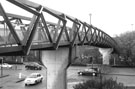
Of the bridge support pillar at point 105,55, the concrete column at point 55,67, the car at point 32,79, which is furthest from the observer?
the bridge support pillar at point 105,55

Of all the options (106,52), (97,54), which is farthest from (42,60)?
(97,54)

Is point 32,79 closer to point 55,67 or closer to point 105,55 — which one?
point 55,67

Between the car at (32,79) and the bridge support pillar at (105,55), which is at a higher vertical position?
the bridge support pillar at (105,55)

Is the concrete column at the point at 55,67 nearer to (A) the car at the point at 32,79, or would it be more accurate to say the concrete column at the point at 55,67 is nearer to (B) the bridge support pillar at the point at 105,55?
(A) the car at the point at 32,79

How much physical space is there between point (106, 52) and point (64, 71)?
35.8 metres

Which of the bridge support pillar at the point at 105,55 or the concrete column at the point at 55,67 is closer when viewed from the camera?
the concrete column at the point at 55,67

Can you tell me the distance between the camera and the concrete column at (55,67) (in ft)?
58.1

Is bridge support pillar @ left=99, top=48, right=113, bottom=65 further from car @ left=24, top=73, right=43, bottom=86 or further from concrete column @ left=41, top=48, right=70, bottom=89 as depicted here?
concrete column @ left=41, top=48, right=70, bottom=89

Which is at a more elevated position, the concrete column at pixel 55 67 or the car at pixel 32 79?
the concrete column at pixel 55 67

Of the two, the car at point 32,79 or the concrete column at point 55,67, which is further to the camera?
the car at point 32,79

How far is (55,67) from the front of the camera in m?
17.7

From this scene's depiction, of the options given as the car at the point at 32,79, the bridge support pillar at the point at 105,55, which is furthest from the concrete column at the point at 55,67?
the bridge support pillar at the point at 105,55

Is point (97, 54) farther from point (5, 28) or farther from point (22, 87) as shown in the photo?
→ point (5, 28)

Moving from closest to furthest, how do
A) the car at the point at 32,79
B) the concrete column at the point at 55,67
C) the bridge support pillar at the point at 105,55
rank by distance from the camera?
the concrete column at the point at 55,67 < the car at the point at 32,79 < the bridge support pillar at the point at 105,55
